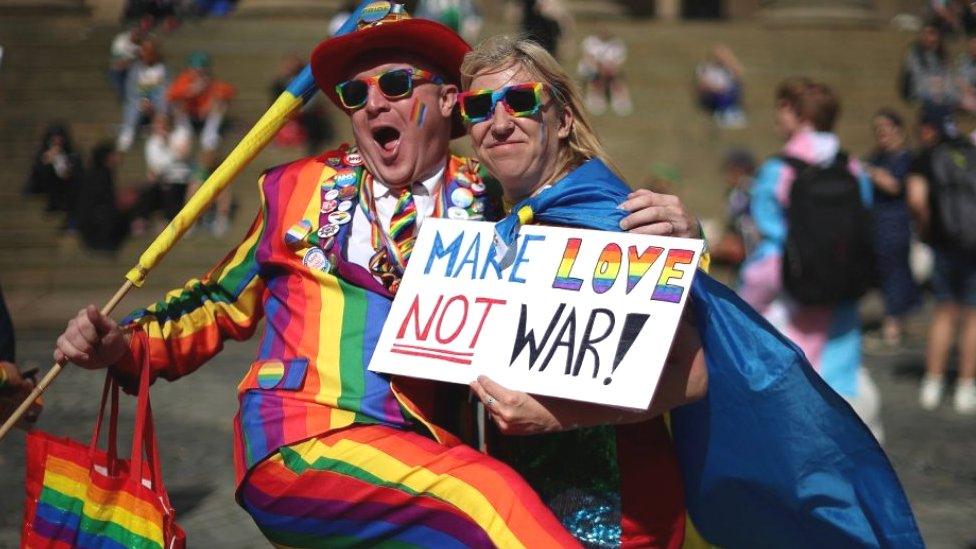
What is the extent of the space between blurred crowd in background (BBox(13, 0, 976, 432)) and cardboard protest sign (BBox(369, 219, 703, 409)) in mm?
737

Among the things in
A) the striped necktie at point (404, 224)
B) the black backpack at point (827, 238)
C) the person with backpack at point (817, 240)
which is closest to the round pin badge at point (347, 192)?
the striped necktie at point (404, 224)

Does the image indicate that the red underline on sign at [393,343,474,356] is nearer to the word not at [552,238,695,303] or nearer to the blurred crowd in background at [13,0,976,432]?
the word not at [552,238,695,303]

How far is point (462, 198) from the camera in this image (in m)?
3.91

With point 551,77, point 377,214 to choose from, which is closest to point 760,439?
point 551,77

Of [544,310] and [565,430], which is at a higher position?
[544,310]

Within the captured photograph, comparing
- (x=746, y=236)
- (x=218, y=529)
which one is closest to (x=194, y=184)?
(x=746, y=236)

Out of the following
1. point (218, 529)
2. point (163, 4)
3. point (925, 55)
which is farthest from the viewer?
point (163, 4)

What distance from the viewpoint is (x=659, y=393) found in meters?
3.30

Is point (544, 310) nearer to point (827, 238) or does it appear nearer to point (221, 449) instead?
point (827, 238)

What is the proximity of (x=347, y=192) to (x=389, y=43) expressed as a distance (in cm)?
41

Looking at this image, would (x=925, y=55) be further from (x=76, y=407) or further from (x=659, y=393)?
(x=659, y=393)

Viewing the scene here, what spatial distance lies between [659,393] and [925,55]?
1625cm

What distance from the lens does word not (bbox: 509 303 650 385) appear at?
3.19m

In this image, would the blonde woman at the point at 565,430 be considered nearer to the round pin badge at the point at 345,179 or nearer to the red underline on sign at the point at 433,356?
the red underline on sign at the point at 433,356
